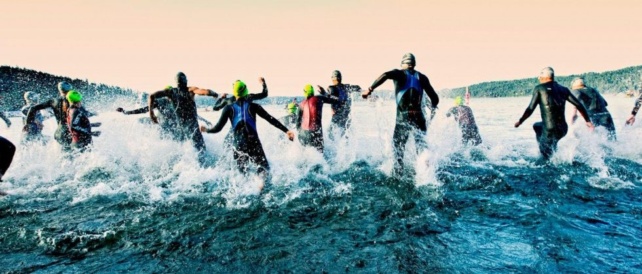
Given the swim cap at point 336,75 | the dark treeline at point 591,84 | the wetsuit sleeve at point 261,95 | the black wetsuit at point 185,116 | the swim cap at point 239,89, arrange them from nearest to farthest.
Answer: the swim cap at point 239,89 < the wetsuit sleeve at point 261,95 < the black wetsuit at point 185,116 < the swim cap at point 336,75 < the dark treeline at point 591,84

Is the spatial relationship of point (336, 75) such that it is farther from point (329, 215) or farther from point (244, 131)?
point (329, 215)

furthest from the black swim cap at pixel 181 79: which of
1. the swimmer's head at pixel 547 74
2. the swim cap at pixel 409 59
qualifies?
the swimmer's head at pixel 547 74

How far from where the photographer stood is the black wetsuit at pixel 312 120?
8.17 m

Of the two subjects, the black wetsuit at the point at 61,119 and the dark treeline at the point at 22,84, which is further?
the dark treeline at the point at 22,84

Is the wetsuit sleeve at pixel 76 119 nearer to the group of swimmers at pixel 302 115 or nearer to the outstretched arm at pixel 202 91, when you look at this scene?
the group of swimmers at pixel 302 115

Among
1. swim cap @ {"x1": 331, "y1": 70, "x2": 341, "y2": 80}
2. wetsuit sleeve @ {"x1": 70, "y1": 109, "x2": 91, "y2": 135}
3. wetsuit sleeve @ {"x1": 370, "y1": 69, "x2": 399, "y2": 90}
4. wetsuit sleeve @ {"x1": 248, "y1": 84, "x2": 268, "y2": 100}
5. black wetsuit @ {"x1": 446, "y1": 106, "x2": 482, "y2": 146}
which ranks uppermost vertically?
swim cap @ {"x1": 331, "y1": 70, "x2": 341, "y2": 80}

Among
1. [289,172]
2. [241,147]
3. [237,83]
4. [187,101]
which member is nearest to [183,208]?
[241,147]

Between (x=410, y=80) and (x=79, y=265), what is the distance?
534 centimetres

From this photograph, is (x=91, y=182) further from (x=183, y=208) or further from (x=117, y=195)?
(x=183, y=208)

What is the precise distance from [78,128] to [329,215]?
635 cm

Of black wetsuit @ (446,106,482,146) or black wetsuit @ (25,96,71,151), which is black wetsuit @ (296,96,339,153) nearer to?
black wetsuit @ (446,106,482,146)

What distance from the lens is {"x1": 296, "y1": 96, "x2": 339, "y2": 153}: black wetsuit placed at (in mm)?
8172

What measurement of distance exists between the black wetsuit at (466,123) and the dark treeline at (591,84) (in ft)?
242

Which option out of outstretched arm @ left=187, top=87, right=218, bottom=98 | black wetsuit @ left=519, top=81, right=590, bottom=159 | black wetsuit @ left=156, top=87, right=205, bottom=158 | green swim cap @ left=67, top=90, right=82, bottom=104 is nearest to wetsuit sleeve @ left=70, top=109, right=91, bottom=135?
green swim cap @ left=67, top=90, right=82, bottom=104
